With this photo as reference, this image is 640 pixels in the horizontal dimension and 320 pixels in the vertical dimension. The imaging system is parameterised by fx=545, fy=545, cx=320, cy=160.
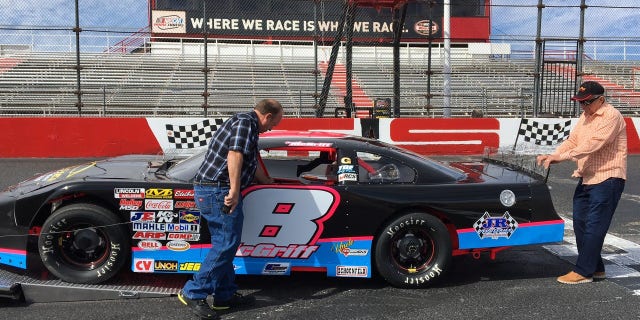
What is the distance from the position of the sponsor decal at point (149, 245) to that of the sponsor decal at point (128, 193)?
321 mm

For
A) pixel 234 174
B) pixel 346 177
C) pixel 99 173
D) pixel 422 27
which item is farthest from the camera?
pixel 422 27

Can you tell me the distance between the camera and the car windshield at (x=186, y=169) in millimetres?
3998

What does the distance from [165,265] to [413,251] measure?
5.91 feet

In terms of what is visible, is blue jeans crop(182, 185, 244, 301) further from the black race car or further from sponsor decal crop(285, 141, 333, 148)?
sponsor decal crop(285, 141, 333, 148)

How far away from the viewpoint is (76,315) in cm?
349

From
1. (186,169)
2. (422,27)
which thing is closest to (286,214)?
(186,169)

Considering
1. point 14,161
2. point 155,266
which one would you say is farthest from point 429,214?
point 14,161

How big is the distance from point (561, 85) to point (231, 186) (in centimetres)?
1204

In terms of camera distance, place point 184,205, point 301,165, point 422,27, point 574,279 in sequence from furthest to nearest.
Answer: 1. point 422,27
2. point 301,165
3. point 574,279
4. point 184,205

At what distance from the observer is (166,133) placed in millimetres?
11211

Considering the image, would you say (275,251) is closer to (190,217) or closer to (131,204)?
(190,217)

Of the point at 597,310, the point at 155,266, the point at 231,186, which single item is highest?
the point at 231,186

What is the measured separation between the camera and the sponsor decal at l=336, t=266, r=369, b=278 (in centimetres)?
397

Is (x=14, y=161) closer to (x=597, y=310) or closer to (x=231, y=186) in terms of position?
(x=231, y=186)
